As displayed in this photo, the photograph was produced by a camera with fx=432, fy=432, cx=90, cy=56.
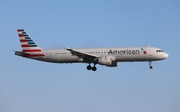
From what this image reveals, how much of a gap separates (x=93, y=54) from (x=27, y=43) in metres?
14.3

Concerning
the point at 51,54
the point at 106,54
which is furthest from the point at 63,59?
the point at 106,54

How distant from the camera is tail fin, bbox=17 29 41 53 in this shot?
263ft

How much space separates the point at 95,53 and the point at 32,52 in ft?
41.6

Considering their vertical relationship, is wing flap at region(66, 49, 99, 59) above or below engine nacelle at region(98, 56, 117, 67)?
above

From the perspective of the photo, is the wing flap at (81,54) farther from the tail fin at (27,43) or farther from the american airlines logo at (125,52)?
the tail fin at (27,43)

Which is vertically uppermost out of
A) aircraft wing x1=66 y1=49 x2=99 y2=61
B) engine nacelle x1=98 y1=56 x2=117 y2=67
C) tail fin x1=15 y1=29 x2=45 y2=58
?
tail fin x1=15 y1=29 x2=45 y2=58

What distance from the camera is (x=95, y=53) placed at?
74.5m

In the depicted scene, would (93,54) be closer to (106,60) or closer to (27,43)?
(106,60)

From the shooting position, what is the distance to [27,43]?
8138 centimetres

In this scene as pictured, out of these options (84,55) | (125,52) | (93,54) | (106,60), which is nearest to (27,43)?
(84,55)

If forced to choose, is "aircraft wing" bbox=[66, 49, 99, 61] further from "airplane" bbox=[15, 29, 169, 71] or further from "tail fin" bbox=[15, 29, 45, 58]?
"tail fin" bbox=[15, 29, 45, 58]

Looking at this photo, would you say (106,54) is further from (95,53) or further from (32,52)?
(32,52)

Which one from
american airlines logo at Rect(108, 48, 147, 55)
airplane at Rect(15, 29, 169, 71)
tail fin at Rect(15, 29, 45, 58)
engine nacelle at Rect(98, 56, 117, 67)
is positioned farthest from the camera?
tail fin at Rect(15, 29, 45, 58)

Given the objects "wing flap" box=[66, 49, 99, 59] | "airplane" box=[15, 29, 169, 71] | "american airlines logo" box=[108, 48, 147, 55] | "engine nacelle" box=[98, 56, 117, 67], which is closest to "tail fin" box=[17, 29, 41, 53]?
"airplane" box=[15, 29, 169, 71]
